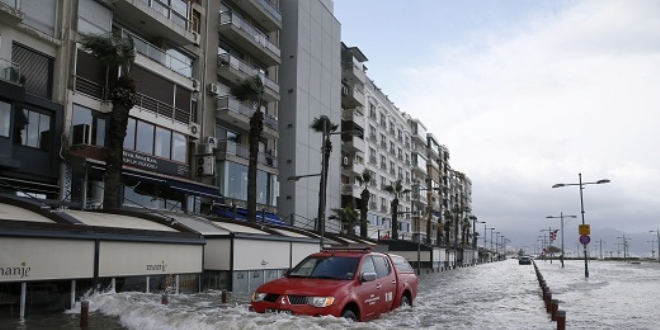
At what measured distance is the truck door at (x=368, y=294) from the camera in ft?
37.6

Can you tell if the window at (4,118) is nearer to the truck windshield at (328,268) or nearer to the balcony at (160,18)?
the balcony at (160,18)

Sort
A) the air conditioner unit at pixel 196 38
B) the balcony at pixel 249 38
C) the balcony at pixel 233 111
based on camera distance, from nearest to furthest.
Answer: the air conditioner unit at pixel 196 38 → the balcony at pixel 233 111 → the balcony at pixel 249 38

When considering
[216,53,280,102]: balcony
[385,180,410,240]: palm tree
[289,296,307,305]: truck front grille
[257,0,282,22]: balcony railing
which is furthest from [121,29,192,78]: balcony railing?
[385,180,410,240]: palm tree

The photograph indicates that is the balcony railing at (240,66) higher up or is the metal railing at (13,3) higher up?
the balcony railing at (240,66)

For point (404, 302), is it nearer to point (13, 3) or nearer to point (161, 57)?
point (13, 3)

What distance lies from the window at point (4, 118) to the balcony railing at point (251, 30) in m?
17.9

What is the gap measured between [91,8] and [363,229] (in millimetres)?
33950

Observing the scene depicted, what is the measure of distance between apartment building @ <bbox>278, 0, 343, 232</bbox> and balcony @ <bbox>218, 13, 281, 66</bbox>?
12.6ft

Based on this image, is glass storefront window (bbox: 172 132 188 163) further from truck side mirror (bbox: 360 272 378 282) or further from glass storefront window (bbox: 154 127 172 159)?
truck side mirror (bbox: 360 272 378 282)

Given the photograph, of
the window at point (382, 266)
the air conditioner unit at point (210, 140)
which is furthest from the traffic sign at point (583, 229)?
the window at point (382, 266)

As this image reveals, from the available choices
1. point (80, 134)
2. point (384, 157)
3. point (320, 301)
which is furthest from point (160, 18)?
point (384, 157)

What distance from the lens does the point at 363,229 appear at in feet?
175

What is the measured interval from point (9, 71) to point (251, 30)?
2053 centimetres

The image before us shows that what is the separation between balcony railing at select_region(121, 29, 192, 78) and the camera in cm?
2777
